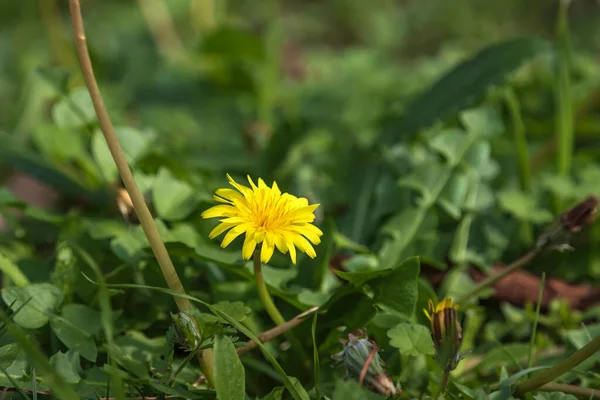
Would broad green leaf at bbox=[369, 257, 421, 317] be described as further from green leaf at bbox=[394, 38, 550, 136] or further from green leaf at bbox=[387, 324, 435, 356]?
green leaf at bbox=[394, 38, 550, 136]

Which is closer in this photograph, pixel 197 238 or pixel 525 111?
pixel 197 238

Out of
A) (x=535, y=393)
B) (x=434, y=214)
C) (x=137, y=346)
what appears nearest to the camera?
(x=535, y=393)

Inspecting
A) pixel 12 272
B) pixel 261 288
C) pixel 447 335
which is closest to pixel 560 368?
pixel 447 335

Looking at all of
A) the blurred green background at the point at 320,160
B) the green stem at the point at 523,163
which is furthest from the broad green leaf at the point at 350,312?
the green stem at the point at 523,163

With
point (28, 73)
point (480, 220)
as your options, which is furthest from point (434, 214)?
point (28, 73)

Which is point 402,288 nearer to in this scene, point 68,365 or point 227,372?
point 227,372

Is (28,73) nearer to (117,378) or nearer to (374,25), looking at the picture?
(374,25)

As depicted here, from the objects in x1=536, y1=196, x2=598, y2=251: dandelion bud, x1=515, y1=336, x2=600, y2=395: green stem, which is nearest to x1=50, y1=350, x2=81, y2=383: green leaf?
x1=515, y1=336, x2=600, y2=395: green stem
